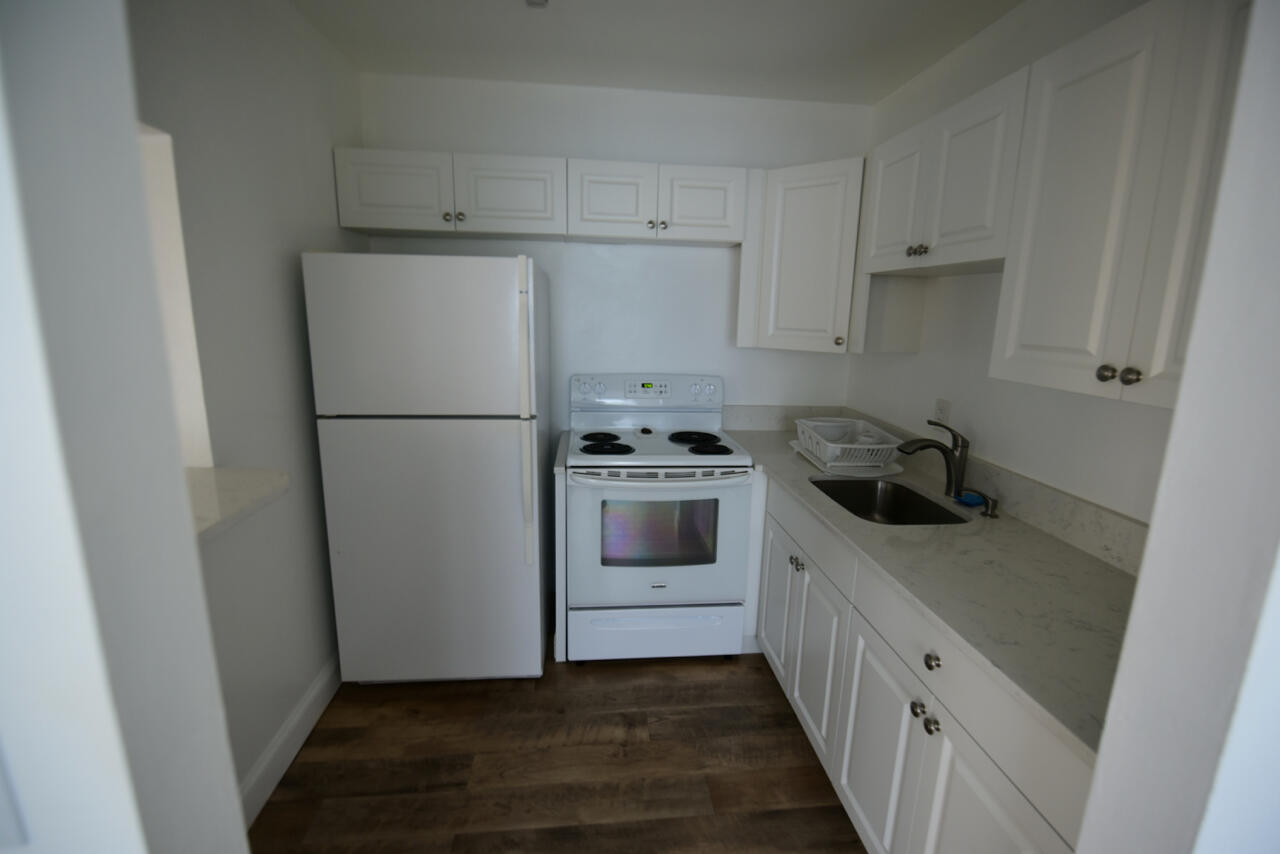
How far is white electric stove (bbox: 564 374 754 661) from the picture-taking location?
212 centimetres

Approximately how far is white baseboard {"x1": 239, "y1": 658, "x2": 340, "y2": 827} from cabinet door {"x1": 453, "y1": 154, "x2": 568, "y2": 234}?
1.87 meters

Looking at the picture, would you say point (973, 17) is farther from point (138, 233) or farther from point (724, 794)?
point (724, 794)

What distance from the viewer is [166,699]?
0.40 metres

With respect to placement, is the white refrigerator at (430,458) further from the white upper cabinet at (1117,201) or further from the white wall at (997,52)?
the white wall at (997,52)

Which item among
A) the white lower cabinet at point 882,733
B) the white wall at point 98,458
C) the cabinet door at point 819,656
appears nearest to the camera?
the white wall at point 98,458

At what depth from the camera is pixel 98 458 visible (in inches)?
13.4

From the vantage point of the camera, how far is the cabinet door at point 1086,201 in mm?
988

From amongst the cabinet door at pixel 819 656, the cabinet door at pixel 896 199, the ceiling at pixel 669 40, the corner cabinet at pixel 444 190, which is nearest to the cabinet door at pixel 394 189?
the corner cabinet at pixel 444 190

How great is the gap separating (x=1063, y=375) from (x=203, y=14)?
230cm

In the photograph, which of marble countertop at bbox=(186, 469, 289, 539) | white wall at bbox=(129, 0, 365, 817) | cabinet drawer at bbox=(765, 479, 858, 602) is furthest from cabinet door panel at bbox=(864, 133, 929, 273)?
white wall at bbox=(129, 0, 365, 817)

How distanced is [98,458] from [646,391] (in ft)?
7.67

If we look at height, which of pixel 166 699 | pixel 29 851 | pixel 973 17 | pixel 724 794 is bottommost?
pixel 724 794

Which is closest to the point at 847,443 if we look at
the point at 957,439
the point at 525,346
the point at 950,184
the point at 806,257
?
the point at 957,439

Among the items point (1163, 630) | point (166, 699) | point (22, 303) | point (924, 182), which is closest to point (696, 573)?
point (924, 182)
